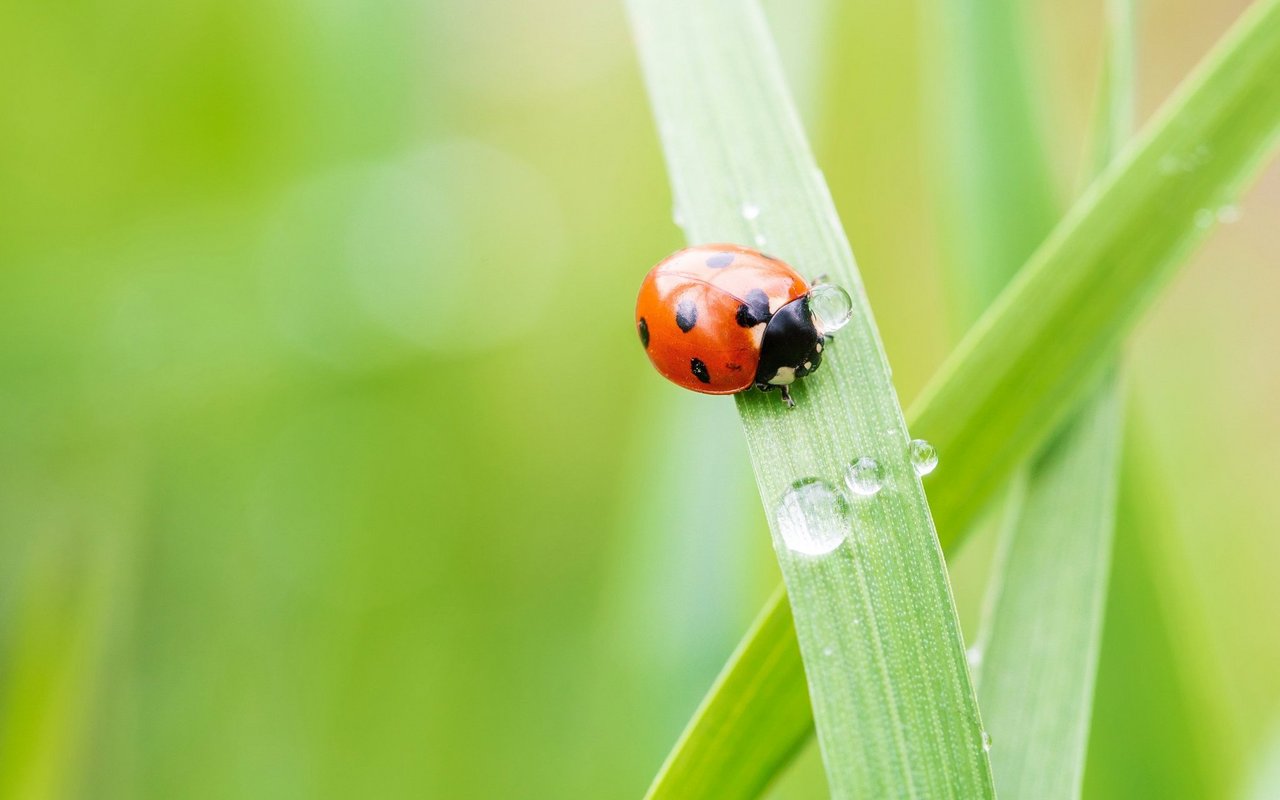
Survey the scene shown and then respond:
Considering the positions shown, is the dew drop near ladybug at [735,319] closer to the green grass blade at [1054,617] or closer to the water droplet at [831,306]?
the water droplet at [831,306]

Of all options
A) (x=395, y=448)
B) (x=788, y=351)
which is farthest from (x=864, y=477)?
(x=395, y=448)

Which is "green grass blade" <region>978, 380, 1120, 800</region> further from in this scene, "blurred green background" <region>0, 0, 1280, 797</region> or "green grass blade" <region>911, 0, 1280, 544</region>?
"blurred green background" <region>0, 0, 1280, 797</region>

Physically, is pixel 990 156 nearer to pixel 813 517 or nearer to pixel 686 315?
pixel 686 315

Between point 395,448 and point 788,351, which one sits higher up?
point 788,351

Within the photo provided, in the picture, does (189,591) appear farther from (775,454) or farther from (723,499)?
(775,454)

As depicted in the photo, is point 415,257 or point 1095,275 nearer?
point 1095,275

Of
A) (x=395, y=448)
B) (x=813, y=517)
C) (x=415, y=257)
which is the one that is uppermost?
(x=813, y=517)

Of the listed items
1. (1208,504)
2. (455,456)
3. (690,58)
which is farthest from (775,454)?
(1208,504)

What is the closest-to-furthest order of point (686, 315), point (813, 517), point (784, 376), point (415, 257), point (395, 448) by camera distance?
point (813, 517) < point (784, 376) < point (686, 315) < point (395, 448) < point (415, 257)
